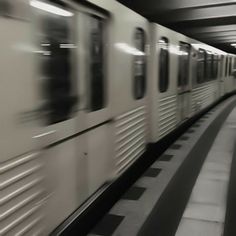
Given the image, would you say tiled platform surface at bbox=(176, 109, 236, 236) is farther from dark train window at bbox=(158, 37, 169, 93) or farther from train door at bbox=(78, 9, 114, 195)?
dark train window at bbox=(158, 37, 169, 93)

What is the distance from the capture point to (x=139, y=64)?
4621 mm

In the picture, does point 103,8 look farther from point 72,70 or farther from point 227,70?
point 227,70

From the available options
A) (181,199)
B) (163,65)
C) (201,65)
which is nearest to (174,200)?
(181,199)

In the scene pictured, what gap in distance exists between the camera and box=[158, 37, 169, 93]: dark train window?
5732 mm

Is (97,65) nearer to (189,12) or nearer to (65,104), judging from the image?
(65,104)

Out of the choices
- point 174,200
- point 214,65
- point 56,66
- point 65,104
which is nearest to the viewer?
point 56,66

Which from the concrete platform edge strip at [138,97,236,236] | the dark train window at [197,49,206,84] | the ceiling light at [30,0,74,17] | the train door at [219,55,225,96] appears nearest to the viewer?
the ceiling light at [30,0,74,17]

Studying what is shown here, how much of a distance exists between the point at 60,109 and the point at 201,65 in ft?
24.4

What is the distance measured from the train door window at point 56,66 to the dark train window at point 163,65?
319cm

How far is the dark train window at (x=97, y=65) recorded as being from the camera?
307cm

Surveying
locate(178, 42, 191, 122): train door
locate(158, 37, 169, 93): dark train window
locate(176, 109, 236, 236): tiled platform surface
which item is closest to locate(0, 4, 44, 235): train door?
locate(176, 109, 236, 236): tiled platform surface

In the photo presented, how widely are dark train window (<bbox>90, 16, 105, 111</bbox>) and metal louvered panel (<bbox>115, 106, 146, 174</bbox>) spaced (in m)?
0.46

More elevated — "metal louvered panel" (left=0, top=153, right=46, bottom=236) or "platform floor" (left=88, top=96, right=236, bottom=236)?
"metal louvered panel" (left=0, top=153, right=46, bottom=236)

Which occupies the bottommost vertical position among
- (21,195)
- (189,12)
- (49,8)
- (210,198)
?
(210,198)
